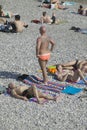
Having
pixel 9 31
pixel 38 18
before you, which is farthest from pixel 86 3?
pixel 9 31

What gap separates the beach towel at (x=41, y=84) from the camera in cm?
1375

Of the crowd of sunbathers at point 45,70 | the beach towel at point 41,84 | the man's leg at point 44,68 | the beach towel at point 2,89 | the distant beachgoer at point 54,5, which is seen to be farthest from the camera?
the distant beachgoer at point 54,5

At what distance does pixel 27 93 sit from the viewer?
509 inches

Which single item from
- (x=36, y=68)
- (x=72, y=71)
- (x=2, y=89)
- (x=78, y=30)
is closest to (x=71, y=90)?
(x=72, y=71)

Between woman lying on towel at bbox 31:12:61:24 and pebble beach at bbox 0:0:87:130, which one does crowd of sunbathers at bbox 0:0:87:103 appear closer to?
pebble beach at bbox 0:0:87:130

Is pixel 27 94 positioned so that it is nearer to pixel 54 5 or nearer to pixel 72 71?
pixel 72 71

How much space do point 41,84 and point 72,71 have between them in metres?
1.24

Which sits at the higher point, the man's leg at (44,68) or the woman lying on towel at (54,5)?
the man's leg at (44,68)

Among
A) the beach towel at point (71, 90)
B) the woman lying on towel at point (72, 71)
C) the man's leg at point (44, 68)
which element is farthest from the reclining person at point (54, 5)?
the beach towel at point (71, 90)

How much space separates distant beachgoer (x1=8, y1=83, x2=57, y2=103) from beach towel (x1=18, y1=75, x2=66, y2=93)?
30.5 inches

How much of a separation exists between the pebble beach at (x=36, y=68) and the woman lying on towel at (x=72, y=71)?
1.14ft

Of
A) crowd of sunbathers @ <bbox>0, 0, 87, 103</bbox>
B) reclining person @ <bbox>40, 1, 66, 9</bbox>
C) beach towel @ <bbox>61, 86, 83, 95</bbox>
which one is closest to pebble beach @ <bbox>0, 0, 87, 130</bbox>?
beach towel @ <bbox>61, 86, 83, 95</bbox>

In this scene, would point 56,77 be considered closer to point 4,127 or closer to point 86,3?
point 4,127

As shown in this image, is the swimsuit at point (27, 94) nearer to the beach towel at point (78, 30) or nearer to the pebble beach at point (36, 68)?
the pebble beach at point (36, 68)
